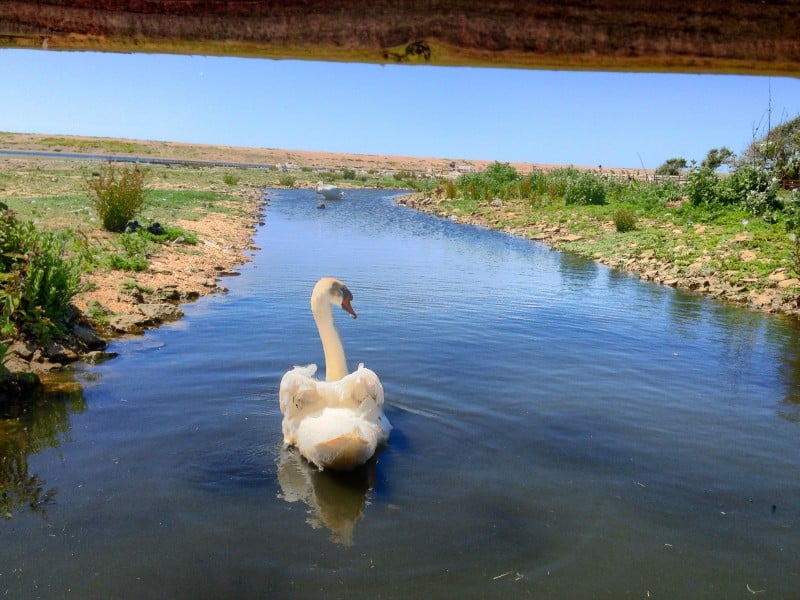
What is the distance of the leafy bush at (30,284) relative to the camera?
7.87m

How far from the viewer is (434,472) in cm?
611

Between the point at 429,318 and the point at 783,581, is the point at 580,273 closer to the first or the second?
the point at 429,318

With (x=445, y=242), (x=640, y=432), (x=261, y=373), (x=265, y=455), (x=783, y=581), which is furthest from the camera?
(x=445, y=242)

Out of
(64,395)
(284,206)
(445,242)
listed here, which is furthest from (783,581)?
(284,206)

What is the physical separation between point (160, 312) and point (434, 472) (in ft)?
20.5

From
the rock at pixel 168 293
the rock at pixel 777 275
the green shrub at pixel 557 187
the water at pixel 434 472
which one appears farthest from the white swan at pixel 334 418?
the green shrub at pixel 557 187

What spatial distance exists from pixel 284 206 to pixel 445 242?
14.3m

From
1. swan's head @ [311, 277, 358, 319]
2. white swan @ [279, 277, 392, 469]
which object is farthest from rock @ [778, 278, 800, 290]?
white swan @ [279, 277, 392, 469]

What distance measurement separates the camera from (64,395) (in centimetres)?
748

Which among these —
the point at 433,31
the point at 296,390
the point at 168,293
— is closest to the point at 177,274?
the point at 168,293

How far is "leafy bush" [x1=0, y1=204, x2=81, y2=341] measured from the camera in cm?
787

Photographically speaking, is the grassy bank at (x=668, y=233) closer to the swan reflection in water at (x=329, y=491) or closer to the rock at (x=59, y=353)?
the swan reflection in water at (x=329, y=491)

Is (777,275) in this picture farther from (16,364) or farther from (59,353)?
(16,364)

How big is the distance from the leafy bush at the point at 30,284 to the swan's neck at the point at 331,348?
3.12 metres
